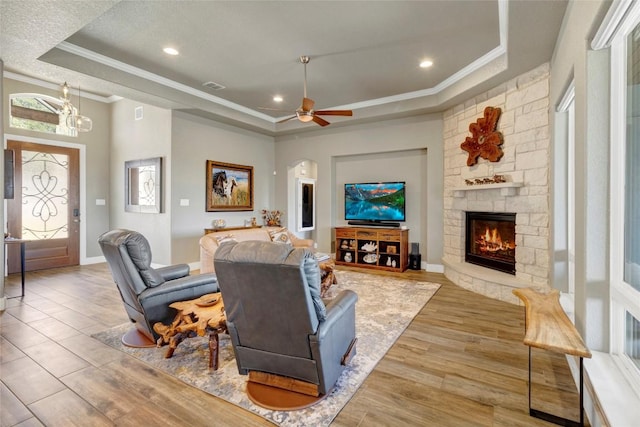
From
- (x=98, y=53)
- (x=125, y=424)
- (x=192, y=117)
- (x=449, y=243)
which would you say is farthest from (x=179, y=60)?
(x=449, y=243)

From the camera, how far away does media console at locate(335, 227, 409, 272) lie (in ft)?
18.8

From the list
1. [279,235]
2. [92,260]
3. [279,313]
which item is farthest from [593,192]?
→ [92,260]

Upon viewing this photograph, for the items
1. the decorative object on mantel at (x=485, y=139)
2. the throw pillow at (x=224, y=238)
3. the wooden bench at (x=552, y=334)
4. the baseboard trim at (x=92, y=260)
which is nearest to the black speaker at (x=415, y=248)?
the decorative object on mantel at (x=485, y=139)

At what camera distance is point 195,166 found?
5883 millimetres

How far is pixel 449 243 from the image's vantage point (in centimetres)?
532

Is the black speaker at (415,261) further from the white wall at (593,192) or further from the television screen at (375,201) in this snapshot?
the white wall at (593,192)

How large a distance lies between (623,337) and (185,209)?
5.90m

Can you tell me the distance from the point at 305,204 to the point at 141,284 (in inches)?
253

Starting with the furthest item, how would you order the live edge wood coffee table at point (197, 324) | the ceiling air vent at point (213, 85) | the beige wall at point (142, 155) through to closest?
1. the beige wall at point (142, 155)
2. the ceiling air vent at point (213, 85)
3. the live edge wood coffee table at point (197, 324)

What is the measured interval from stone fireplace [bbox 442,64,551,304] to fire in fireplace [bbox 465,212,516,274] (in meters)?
0.02

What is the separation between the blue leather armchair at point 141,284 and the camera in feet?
8.13

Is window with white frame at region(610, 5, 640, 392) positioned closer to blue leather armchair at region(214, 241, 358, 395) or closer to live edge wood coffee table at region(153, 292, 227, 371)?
blue leather armchair at region(214, 241, 358, 395)

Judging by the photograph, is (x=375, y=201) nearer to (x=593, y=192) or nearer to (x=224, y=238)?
(x=224, y=238)

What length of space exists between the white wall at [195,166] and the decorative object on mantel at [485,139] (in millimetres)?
4586
